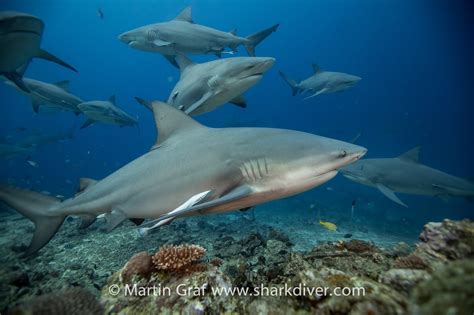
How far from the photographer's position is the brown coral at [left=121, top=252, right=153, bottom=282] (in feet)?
10.0

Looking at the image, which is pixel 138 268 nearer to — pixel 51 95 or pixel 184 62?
pixel 184 62

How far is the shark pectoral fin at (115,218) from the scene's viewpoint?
338cm

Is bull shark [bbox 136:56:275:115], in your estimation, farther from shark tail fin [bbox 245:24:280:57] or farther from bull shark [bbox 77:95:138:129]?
bull shark [bbox 77:95:138:129]

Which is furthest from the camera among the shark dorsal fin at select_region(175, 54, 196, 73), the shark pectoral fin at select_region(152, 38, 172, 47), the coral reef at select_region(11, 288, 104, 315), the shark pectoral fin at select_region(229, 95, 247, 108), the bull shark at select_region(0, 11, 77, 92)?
the shark pectoral fin at select_region(152, 38, 172, 47)

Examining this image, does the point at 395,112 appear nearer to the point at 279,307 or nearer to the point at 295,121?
the point at 295,121

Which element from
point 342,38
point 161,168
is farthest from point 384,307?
point 342,38

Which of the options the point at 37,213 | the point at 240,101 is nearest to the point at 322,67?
the point at 240,101

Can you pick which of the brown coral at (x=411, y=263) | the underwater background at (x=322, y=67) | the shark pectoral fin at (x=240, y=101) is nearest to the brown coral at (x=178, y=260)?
the brown coral at (x=411, y=263)

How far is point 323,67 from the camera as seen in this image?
104m

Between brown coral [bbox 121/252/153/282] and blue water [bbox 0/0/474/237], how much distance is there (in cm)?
4886

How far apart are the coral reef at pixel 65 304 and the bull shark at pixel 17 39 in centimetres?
442

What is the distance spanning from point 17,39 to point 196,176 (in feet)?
14.7

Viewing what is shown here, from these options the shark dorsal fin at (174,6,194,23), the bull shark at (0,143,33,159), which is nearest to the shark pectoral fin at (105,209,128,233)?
the shark dorsal fin at (174,6,194,23)

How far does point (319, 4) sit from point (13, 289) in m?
96.6
